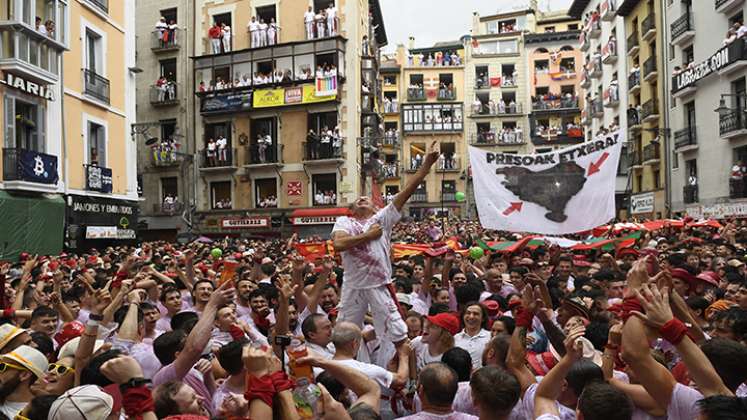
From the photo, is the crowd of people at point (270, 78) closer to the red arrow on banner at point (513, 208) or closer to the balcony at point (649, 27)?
the balcony at point (649, 27)

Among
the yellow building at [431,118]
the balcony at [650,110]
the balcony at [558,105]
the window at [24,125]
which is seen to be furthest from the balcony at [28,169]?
the balcony at [558,105]

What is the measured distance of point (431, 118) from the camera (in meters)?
57.6

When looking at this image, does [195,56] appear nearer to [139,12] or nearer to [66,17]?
[139,12]

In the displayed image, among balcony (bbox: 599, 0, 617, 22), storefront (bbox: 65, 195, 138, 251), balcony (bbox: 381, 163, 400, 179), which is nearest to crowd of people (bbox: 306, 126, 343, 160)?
storefront (bbox: 65, 195, 138, 251)

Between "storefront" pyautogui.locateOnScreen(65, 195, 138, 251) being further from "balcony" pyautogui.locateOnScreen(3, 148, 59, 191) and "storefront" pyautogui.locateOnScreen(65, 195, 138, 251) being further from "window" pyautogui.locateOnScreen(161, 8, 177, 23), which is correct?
"window" pyautogui.locateOnScreen(161, 8, 177, 23)

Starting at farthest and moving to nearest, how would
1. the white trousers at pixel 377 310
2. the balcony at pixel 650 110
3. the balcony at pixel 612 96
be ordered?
the balcony at pixel 612 96
the balcony at pixel 650 110
the white trousers at pixel 377 310

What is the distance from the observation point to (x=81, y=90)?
21.6 metres

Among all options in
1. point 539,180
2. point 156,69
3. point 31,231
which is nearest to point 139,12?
point 156,69

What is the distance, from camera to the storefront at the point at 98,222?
20219mm

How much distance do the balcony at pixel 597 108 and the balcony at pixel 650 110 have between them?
9.51 m

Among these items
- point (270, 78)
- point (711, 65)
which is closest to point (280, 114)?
point (270, 78)

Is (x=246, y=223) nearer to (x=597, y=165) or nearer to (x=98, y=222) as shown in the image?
(x=98, y=222)

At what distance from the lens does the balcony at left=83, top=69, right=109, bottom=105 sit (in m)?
21.9

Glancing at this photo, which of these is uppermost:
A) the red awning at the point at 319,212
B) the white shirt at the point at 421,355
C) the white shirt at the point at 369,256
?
the red awning at the point at 319,212
